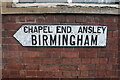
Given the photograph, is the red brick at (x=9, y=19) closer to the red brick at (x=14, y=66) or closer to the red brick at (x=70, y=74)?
the red brick at (x=14, y=66)

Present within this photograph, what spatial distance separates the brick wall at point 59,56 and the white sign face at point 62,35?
72 millimetres

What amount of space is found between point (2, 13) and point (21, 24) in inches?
13.8

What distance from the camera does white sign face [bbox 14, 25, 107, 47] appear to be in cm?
265

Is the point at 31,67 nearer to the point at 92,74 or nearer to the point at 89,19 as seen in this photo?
the point at 92,74

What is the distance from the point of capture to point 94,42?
2688 mm

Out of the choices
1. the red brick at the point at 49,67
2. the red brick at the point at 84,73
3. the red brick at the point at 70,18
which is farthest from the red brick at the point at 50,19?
the red brick at the point at 84,73

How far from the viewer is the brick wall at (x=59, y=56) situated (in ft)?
8.69

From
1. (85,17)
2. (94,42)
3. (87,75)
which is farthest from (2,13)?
(87,75)

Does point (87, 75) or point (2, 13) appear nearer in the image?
point (2, 13)

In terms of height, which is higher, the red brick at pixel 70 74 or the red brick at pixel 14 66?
the red brick at pixel 14 66

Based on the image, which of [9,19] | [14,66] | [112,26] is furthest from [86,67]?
[9,19]

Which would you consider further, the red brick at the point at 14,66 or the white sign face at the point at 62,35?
the red brick at the point at 14,66

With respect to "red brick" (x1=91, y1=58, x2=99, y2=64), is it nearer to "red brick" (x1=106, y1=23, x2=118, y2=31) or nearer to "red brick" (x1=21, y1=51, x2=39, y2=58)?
"red brick" (x1=106, y1=23, x2=118, y2=31)

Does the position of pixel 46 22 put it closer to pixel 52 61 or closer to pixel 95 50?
pixel 52 61
